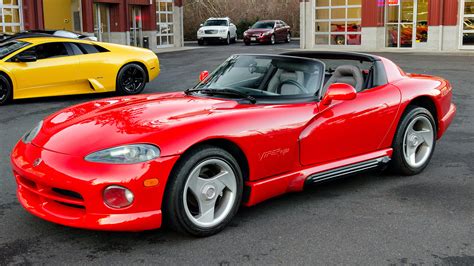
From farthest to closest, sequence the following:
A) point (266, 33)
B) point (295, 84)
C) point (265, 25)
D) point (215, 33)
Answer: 1. point (265, 25)
2. point (215, 33)
3. point (266, 33)
4. point (295, 84)

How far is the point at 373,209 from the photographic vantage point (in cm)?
467

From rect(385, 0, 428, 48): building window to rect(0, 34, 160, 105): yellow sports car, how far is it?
1695 centimetres

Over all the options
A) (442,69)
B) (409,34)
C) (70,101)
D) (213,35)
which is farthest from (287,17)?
(70,101)

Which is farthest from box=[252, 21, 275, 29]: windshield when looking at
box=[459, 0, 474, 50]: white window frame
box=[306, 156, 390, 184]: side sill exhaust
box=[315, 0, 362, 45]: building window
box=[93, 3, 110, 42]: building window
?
box=[306, 156, 390, 184]: side sill exhaust

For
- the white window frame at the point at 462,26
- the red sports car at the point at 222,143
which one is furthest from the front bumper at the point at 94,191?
the white window frame at the point at 462,26

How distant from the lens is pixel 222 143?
13.6ft

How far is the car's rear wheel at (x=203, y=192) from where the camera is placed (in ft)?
12.5

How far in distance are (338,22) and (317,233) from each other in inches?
984

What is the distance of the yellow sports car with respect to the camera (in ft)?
35.4

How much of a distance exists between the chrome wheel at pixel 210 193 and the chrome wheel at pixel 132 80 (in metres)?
8.39

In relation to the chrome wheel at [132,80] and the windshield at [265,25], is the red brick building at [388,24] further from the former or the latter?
the chrome wheel at [132,80]

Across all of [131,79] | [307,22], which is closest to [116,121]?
[131,79]

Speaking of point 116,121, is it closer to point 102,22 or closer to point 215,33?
point 102,22

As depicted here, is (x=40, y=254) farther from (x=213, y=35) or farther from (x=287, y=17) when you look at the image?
(x=287, y=17)
